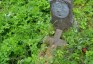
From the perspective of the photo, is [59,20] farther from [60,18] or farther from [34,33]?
[34,33]

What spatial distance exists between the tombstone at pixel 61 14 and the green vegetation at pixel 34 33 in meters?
0.14

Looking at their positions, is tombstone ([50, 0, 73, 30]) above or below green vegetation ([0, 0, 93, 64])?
above

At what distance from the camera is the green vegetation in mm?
4285

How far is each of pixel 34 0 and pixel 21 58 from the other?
1535 mm

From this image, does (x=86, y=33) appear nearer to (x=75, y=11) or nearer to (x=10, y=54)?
(x=75, y=11)

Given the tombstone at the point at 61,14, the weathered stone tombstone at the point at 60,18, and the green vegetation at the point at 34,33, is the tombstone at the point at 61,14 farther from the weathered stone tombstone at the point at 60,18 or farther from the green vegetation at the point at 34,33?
the green vegetation at the point at 34,33

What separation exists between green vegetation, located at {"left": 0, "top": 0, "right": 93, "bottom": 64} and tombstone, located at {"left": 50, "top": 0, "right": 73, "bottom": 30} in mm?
137

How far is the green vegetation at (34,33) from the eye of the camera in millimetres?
4285

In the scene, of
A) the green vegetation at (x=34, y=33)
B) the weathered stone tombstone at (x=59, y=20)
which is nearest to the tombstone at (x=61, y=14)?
the weathered stone tombstone at (x=59, y=20)

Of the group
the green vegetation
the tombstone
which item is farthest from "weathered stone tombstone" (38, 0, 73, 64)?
the green vegetation

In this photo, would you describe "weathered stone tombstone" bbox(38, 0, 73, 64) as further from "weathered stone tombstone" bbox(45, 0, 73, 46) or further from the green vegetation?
the green vegetation

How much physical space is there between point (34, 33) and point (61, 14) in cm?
70

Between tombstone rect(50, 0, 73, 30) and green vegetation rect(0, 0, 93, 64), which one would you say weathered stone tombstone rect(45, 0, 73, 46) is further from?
green vegetation rect(0, 0, 93, 64)

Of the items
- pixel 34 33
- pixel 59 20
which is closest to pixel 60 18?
pixel 59 20
